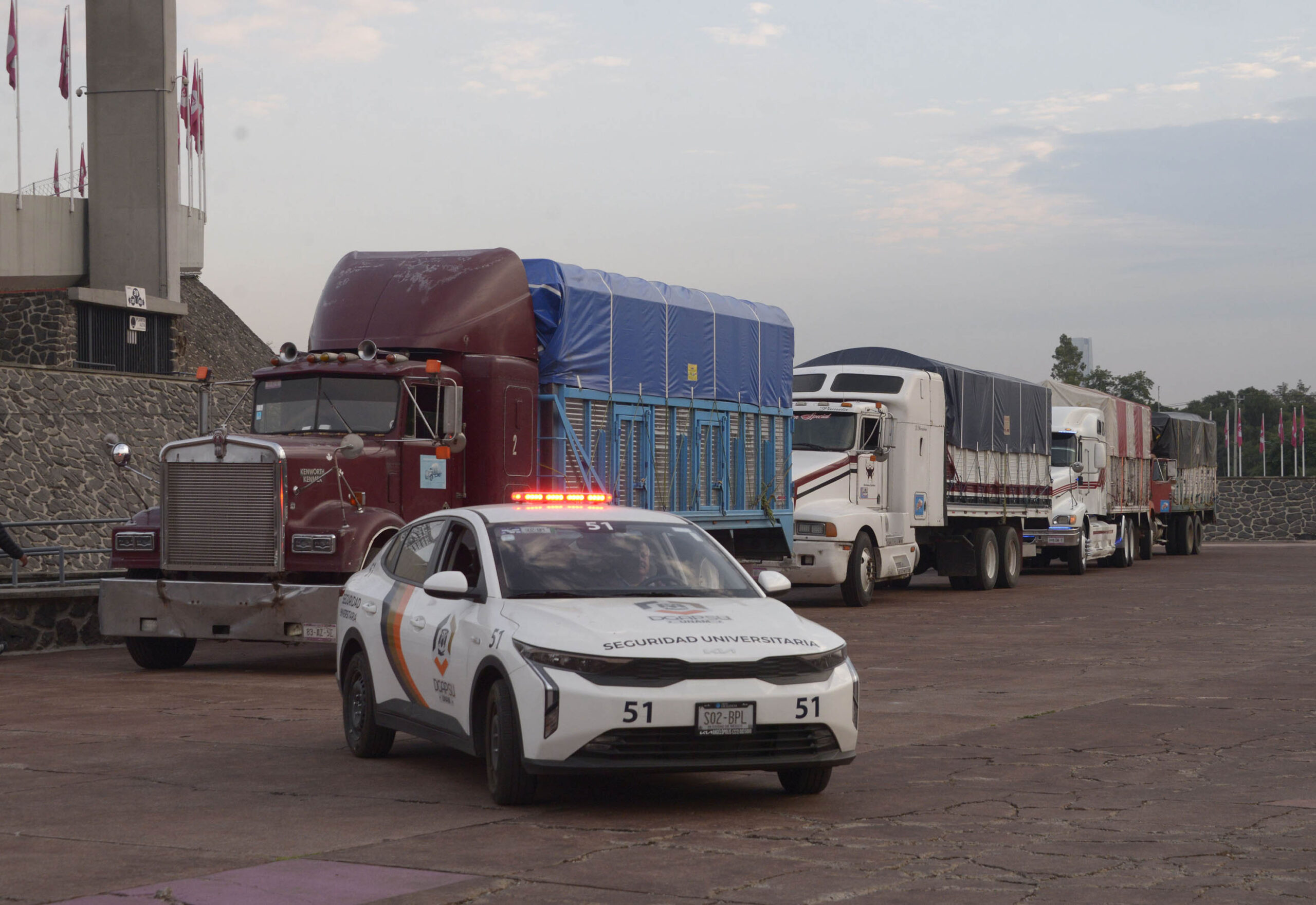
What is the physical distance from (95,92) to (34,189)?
11.6 ft

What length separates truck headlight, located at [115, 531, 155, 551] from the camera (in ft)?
51.2

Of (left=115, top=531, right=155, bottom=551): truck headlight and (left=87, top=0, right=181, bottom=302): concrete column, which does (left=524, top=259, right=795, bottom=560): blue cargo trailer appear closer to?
(left=115, top=531, right=155, bottom=551): truck headlight

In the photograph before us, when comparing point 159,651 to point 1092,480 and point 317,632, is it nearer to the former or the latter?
point 317,632

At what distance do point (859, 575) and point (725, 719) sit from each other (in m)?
17.2

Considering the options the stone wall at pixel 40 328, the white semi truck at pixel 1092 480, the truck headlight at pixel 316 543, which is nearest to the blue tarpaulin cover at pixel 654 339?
the truck headlight at pixel 316 543

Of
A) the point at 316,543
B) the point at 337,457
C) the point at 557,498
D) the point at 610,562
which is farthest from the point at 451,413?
the point at 610,562

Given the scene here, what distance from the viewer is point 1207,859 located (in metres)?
6.86

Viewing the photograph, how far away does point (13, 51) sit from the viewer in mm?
42219

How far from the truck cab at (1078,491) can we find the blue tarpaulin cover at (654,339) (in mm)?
13772

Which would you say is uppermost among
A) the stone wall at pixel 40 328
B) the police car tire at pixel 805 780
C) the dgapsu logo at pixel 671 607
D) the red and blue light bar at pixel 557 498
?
the stone wall at pixel 40 328

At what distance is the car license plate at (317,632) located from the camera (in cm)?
1482

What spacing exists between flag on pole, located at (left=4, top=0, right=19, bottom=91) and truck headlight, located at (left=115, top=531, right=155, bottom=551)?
29947 millimetres

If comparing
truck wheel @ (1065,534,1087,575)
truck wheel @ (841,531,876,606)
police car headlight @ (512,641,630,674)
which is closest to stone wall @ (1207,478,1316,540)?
truck wheel @ (1065,534,1087,575)

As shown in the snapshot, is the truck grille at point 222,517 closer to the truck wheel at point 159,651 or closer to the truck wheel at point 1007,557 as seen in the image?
the truck wheel at point 159,651
